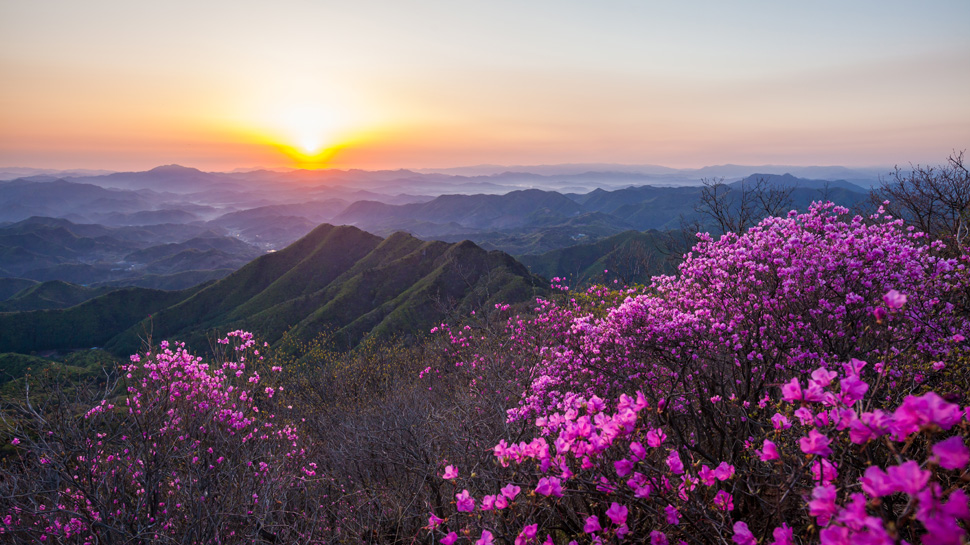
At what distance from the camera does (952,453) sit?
206 cm

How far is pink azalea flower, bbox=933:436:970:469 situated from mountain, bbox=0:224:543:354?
69.7m

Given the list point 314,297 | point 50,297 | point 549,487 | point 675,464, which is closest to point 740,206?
point 675,464

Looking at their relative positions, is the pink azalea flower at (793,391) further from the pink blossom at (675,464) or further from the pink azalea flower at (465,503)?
the pink azalea flower at (465,503)

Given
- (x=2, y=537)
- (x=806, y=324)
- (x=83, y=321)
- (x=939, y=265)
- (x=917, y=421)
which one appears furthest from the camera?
(x=83, y=321)

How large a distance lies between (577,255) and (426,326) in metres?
133

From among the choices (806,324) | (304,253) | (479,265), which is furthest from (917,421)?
(304,253)

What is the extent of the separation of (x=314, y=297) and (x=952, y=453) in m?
105

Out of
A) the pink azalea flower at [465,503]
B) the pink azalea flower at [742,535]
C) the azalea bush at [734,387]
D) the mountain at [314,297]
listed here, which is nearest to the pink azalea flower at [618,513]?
the azalea bush at [734,387]

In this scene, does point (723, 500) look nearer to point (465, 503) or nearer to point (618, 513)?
point (618, 513)

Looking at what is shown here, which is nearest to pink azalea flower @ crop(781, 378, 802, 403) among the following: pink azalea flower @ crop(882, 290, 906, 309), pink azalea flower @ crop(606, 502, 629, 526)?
pink azalea flower @ crop(882, 290, 906, 309)

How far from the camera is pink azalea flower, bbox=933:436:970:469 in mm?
2023

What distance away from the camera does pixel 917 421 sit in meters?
2.41

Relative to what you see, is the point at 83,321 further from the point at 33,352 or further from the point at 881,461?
the point at 881,461

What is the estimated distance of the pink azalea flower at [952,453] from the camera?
2.02 meters
